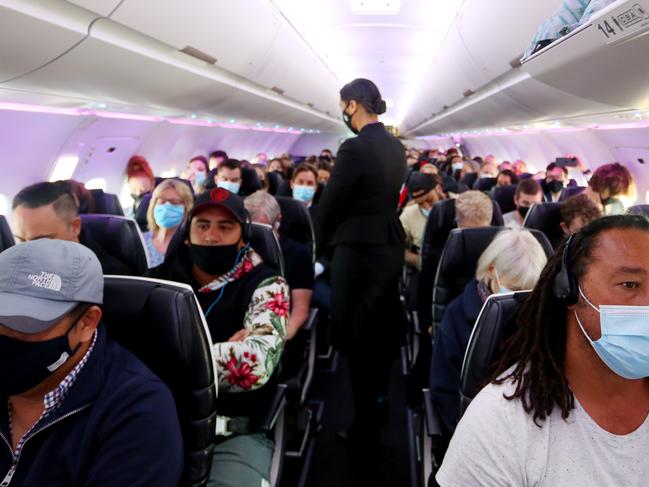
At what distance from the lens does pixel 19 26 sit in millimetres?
2182

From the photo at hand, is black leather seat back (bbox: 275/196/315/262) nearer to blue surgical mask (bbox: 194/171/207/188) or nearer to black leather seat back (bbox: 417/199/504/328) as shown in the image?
black leather seat back (bbox: 417/199/504/328)

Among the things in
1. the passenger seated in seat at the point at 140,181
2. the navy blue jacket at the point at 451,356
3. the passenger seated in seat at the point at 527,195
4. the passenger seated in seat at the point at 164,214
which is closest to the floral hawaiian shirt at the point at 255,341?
the navy blue jacket at the point at 451,356

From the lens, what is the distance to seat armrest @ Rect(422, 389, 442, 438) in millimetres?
2079

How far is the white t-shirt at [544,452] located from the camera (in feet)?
4.04

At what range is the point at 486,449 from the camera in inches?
49.5

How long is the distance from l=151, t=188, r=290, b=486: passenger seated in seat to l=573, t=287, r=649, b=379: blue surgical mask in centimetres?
127

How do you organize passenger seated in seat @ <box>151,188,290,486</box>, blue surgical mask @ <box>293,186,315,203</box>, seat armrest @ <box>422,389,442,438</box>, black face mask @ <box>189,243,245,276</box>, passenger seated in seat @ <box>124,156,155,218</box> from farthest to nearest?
passenger seated in seat @ <box>124,156,155,218</box>, blue surgical mask @ <box>293,186,315,203</box>, black face mask @ <box>189,243,245,276</box>, seat armrest @ <box>422,389,442,438</box>, passenger seated in seat @ <box>151,188,290,486</box>

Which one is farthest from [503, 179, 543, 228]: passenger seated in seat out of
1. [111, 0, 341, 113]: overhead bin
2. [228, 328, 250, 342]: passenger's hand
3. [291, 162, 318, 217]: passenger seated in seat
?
[228, 328, 250, 342]: passenger's hand

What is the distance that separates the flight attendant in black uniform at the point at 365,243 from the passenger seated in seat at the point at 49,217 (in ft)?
4.16

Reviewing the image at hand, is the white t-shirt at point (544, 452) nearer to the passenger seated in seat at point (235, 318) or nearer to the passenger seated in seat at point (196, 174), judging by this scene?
the passenger seated in seat at point (235, 318)

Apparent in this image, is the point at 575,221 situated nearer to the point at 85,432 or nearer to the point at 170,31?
the point at 170,31

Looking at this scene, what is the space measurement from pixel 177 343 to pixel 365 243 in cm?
162

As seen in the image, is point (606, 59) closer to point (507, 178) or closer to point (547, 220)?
point (547, 220)

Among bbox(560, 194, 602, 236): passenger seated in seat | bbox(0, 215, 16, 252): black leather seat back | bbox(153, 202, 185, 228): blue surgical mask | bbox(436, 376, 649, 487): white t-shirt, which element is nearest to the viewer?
bbox(436, 376, 649, 487): white t-shirt
